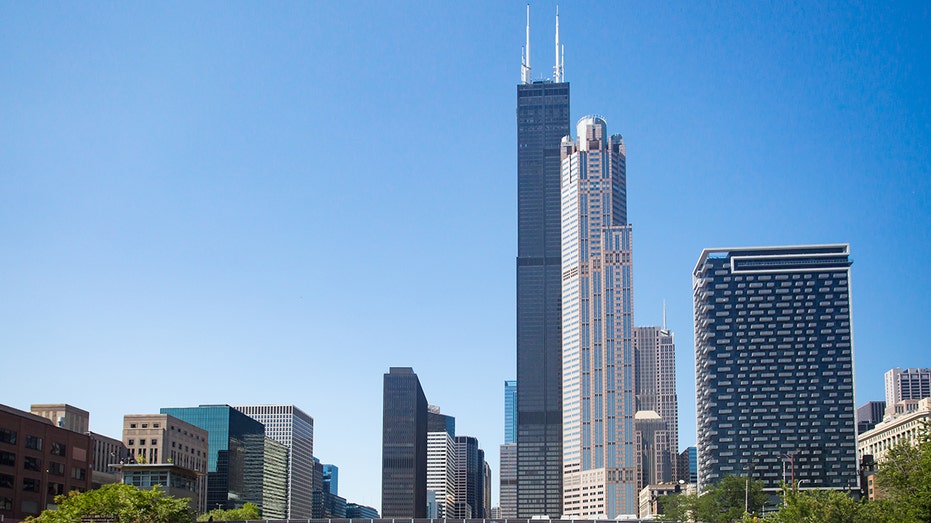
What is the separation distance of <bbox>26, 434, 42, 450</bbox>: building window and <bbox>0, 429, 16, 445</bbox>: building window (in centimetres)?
446

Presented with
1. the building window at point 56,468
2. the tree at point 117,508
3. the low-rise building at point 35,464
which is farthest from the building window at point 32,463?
the tree at point 117,508

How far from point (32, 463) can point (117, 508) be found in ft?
97.1

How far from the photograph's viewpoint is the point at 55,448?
16162 centimetres

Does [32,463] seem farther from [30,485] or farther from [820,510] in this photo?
A: [820,510]

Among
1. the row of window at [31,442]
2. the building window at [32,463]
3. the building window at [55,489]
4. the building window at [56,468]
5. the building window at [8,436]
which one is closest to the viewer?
the building window at [8,436]

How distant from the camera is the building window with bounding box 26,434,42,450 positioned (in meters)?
152

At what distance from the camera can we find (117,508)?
130500 mm

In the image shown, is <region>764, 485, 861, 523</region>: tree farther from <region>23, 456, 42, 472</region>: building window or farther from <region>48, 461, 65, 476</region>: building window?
<region>48, 461, 65, 476</region>: building window

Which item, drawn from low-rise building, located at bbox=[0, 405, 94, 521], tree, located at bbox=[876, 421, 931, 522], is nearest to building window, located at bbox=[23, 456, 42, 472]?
low-rise building, located at bbox=[0, 405, 94, 521]

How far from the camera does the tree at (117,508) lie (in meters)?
127

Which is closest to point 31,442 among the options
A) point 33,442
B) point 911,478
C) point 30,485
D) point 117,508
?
point 33,442

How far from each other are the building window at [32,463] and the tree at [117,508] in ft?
48.9

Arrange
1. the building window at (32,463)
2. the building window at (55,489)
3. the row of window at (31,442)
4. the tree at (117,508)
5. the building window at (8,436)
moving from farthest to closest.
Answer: the building window at (55,489), the building window at (32,463), the row of window at (31,442), the building window at (8,436), the tree at (117,508)

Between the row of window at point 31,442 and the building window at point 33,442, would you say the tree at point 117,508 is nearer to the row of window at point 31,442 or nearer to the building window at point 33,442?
the row of window at point 31,442
